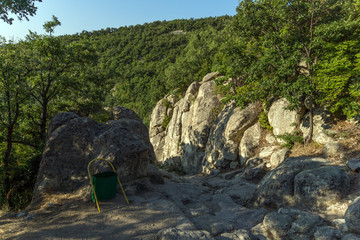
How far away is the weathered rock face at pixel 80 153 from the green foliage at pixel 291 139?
923 centimetres

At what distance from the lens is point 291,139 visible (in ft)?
42.2

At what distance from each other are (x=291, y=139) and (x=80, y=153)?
40.6 ft

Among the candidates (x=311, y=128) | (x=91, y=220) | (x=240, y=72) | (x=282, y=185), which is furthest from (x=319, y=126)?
(x=91, y=220)

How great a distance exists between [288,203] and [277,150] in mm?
6320

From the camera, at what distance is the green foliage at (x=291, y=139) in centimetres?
1262

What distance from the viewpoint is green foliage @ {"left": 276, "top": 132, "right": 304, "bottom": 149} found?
1262cm

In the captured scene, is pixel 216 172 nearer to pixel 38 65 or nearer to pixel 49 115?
pixel 49 115

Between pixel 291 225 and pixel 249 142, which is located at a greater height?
pixel 249 142

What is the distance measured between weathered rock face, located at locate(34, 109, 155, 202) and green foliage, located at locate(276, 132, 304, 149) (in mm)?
9229

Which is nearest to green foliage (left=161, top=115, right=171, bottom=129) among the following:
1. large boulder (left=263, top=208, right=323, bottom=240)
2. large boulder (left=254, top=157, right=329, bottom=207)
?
large boulder (left=254, top=157, right=329, bottom=207)

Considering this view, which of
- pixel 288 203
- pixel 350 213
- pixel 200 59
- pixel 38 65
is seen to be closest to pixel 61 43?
pixel 38 65

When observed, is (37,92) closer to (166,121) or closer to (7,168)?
(7,168)

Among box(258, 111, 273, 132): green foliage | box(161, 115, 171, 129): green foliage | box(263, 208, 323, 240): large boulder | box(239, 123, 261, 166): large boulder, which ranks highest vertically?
box(161, 115, 171, 129): green foliage

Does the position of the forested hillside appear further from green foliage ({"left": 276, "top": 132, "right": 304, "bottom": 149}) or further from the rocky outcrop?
green foliage ({"left": 276, "top": 132, "right": 304, "bottom": 149})
